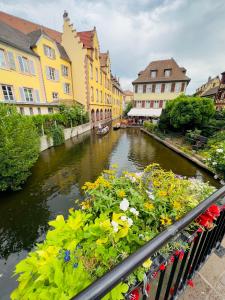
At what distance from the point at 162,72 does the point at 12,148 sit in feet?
80.9

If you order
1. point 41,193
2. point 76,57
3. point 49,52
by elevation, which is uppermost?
point 76,57

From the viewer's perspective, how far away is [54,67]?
18328 mm

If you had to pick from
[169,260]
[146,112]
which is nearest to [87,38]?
Result: [146,112]

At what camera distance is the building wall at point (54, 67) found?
1648cm

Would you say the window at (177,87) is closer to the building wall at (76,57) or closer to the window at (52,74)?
the building wall at (76,57)

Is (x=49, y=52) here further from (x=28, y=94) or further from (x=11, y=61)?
(x=28, y=94)

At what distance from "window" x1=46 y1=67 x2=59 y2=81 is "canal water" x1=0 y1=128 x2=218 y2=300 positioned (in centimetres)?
1058

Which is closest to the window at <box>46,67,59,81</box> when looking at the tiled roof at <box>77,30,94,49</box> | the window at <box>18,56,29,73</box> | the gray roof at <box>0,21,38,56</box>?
the gray roof at <box>0,21,38,56</box>

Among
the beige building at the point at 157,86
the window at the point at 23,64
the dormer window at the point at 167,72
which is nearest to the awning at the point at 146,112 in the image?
the beige building at the point at 157,86

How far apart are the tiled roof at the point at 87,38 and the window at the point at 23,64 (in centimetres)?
949

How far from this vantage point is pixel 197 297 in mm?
1512

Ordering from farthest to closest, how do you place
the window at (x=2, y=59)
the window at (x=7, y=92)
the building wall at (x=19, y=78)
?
1. the window at (x=7, y=92)
2. the building wall at (x=19, y=78)
3. the window at (x=2, y=59)

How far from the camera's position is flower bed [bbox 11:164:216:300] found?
952 millimetres

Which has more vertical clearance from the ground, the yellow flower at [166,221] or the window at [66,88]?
the window at [66,88]
